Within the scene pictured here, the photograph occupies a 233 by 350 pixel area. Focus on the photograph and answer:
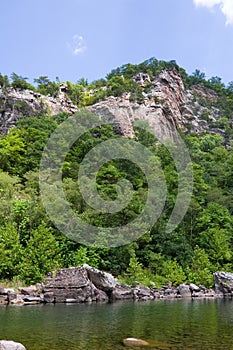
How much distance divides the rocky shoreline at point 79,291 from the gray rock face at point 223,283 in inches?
188

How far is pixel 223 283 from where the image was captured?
30719 millimetres

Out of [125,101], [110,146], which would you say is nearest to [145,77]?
[125,101]

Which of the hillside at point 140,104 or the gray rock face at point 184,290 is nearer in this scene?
the gray rock face at point 184,290

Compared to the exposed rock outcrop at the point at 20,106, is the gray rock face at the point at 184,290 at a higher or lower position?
lower

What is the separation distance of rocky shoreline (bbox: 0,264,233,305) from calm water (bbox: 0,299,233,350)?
4.22 m

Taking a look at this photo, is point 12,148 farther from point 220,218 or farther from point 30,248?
point 220,218

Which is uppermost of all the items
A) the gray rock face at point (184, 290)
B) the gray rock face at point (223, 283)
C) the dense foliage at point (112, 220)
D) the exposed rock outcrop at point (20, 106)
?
the exposed rock outcrop at point (20, 106)

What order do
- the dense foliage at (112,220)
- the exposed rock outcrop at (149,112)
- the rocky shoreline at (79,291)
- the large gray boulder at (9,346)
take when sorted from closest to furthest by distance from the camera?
the large gray boulder at (9,346) < the rocky shoreline at (79,291) < the dense foliage at (112,220) < the exposed rock outcrop at (149,112)

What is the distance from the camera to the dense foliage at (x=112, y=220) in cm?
2628

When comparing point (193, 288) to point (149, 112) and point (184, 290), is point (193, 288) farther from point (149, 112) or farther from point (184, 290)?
point (149, 112)

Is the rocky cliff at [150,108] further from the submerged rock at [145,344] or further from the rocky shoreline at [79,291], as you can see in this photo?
the submerged rock at [145,344]

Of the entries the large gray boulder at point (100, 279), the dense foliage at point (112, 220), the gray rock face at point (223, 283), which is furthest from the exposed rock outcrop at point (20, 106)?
the gray rock face at point (223, 283)

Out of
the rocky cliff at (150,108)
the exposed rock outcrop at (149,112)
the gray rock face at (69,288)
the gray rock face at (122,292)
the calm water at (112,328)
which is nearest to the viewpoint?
the calm water at (112,328)

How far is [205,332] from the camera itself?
1250 cm
